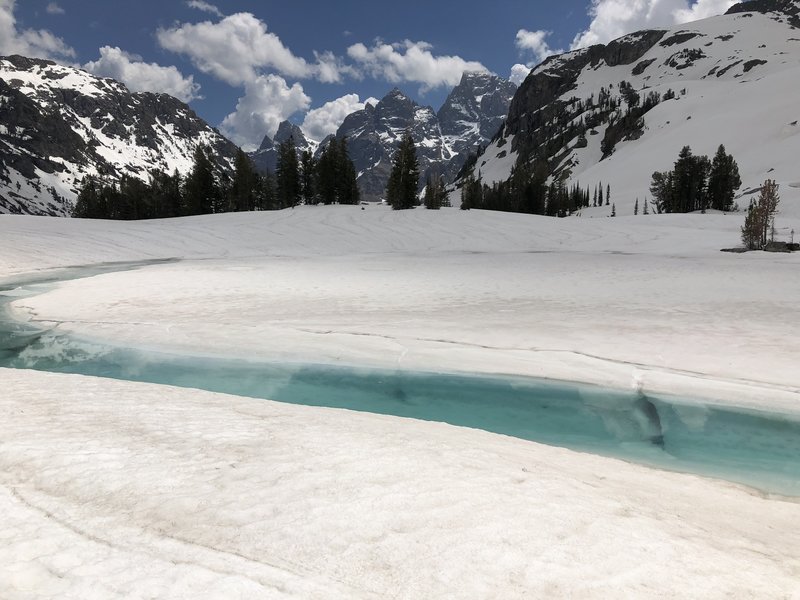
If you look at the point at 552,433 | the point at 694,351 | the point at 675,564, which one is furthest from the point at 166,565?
the point at 694,351

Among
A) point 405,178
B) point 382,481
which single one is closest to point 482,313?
point 382,481

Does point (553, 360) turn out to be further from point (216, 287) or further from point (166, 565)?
point (216, 287)

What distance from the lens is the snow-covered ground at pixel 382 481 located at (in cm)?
242

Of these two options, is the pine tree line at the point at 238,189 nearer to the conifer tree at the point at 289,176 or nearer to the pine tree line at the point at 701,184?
the conifer tree at the point at 289,176

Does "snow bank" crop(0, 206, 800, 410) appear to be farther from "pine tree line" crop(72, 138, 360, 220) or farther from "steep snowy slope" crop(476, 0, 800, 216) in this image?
"steep snowy slope" crop(476, 0, 800, 216)

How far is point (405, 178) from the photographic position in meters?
51.6

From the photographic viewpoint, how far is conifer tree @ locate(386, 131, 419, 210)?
5184 cm

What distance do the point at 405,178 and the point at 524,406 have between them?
47.3 metres

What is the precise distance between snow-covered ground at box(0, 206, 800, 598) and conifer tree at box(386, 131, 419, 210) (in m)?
42.2

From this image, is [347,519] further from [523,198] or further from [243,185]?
[523,198]

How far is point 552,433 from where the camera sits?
6.04 m

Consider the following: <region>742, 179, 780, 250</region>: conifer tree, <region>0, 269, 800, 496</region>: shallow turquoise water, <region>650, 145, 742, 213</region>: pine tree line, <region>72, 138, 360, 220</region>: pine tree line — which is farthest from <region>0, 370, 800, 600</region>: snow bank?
<region>650, 145, 742, 213</region>: pine tree line

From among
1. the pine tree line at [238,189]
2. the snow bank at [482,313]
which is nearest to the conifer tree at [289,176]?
the pine tree line at [238,189]

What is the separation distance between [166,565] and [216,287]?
45.5ft
